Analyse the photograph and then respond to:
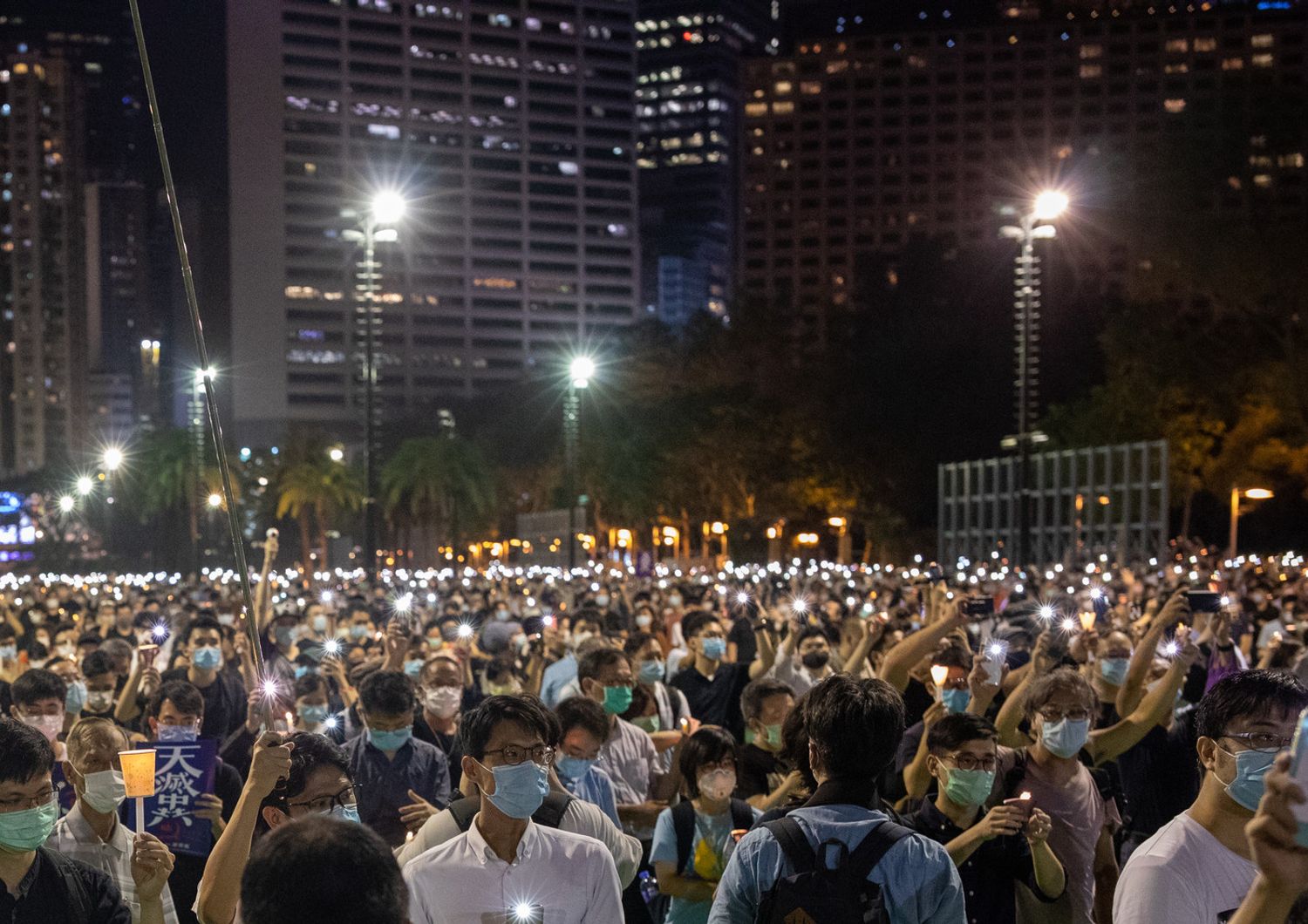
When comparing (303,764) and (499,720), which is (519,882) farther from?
(303,764)

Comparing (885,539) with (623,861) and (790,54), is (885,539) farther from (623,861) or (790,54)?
(790,54)

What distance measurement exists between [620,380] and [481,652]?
233ft

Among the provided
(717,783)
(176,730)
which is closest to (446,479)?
(176,730)

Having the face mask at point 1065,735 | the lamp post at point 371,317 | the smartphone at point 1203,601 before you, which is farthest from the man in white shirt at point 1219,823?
the lamp post at point 371,317

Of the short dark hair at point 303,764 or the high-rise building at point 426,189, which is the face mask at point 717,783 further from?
the high-rise building at point 426,189

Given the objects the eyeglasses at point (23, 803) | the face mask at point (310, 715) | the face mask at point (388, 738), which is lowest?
the face mask at point (310, 715)

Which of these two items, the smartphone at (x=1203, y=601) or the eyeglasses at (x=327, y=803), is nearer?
the eyeglasses at (x=327, y=803)

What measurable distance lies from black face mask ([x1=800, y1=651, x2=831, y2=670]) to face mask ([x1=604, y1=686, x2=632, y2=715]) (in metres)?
2.73

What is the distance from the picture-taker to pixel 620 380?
86062 mm

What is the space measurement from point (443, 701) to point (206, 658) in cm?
230

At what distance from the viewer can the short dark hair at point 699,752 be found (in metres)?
6.72

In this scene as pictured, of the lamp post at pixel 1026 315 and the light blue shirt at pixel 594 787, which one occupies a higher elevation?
the lamp post at pixel 1026 315

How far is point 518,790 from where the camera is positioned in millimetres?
4840

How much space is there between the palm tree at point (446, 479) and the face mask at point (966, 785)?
215 ft
